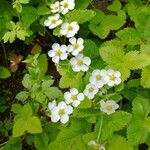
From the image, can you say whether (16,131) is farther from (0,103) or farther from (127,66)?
(127,66)

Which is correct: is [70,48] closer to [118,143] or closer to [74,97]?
[74,97]

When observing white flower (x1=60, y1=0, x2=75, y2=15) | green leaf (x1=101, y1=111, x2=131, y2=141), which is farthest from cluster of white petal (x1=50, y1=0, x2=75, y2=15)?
green leaf (x1=101, y1=111, x2=131, y2=141)

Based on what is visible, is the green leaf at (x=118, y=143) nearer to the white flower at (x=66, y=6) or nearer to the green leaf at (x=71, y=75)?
the green leaf at (x=71, y=75)

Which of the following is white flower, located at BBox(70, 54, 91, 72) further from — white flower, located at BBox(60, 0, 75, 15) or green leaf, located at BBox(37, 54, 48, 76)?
green leaf, located at BBox(37, 54, 48, 76)

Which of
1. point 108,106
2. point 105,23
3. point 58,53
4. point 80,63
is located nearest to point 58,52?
point 58,53

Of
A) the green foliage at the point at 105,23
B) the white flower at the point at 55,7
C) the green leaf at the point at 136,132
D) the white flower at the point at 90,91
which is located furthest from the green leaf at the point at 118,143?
the white flower at the point at 55,7

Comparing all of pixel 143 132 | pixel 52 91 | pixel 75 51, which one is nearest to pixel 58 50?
pixel 75 51
